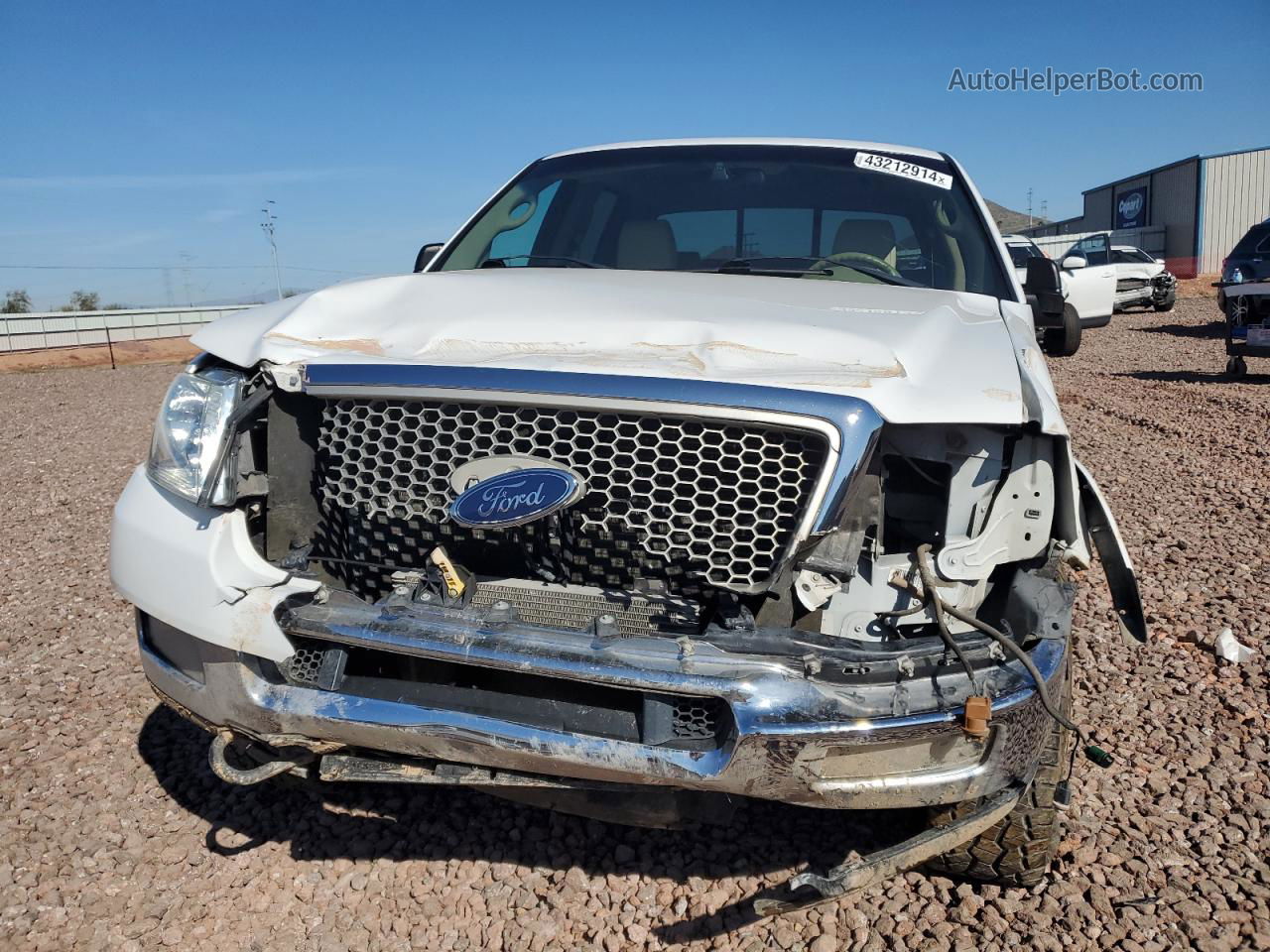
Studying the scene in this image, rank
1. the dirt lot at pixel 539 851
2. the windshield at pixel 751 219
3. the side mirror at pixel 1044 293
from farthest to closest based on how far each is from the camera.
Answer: the side mirror at pixel 1044 293
the windshield at pixel 751 219
the dirt lot at pixel 539 851

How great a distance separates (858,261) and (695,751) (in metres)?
2.03

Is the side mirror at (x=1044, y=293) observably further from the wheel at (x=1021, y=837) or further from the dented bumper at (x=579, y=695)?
the dented bumper at (x=579, y=695)

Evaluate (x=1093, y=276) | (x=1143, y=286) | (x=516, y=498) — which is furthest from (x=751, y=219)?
(x=1143, y=286)

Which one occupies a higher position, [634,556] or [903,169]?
[903,169]

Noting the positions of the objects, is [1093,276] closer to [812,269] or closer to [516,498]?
[812,269]

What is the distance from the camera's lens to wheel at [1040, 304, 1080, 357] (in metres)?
3.62

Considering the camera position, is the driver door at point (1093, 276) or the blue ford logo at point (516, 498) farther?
the driver door at point (1093, 276)

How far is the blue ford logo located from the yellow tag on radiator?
165 millimetres

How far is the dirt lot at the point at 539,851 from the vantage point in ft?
7.90

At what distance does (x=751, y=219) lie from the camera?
12.2 ft

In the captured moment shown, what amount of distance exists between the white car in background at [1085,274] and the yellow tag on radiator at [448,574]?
7.89ft

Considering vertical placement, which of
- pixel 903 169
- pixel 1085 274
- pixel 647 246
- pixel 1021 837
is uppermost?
pixel 903 169

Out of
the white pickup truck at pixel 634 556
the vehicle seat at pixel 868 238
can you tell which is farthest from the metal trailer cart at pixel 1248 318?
the white pickup truck at pixel 634 556

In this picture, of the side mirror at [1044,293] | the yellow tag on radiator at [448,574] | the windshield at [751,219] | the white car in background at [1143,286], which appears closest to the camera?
the yellow tag on radiator at [448,574]
